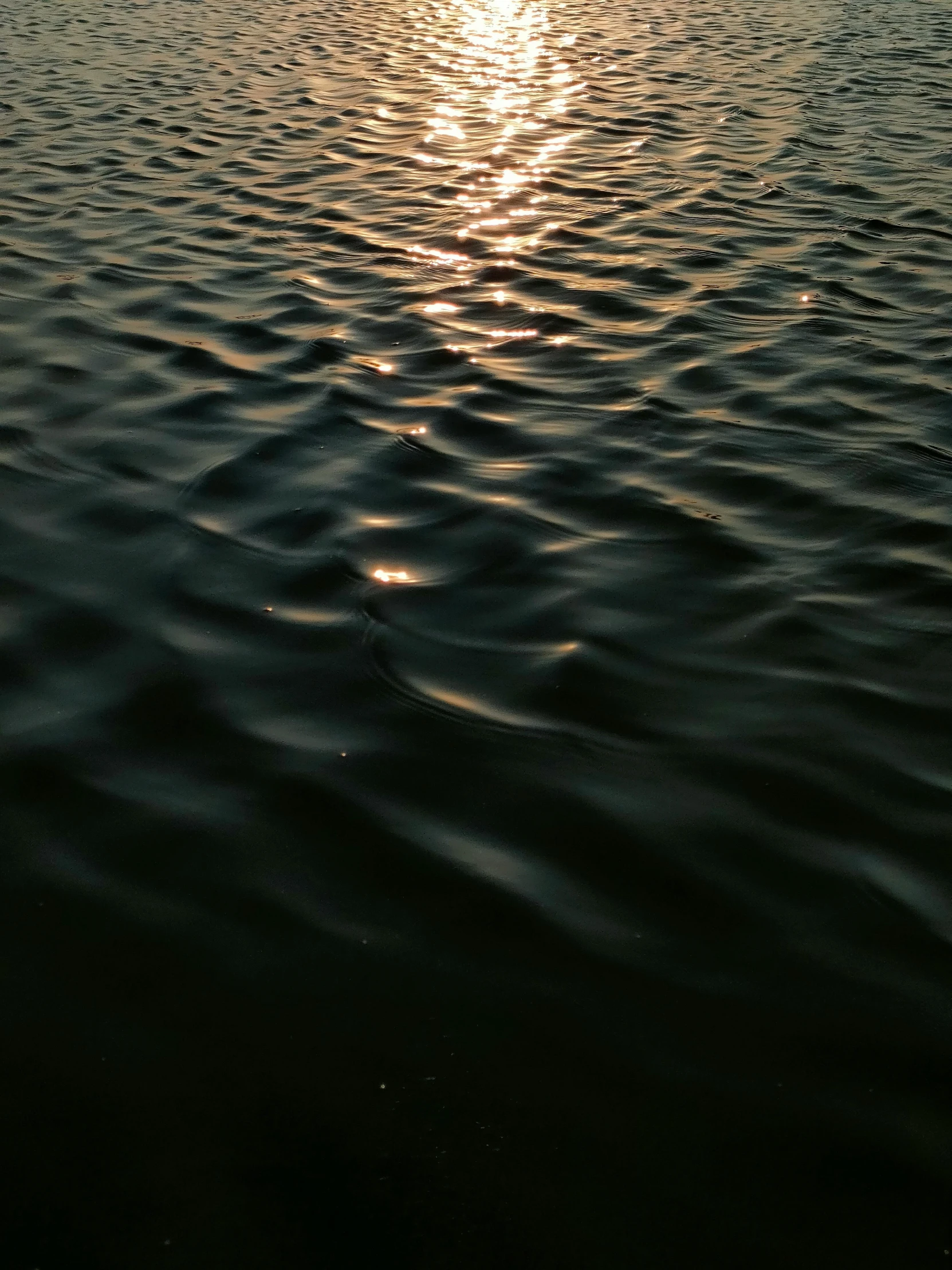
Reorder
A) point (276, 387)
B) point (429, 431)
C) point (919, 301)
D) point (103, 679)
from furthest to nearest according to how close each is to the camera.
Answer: point (919, 301), point (276, 387), point (429, 431), point (103, 679)

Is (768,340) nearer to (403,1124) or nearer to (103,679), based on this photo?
(103,679)

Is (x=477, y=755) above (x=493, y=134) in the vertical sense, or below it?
below

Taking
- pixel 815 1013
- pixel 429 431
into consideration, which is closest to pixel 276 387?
pixel 429 431

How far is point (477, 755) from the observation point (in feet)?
11.4

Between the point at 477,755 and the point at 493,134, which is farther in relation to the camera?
the point at 493,134

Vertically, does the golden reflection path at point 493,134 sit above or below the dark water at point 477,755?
above

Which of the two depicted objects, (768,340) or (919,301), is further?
(919,301)

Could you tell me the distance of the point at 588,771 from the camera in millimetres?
3406

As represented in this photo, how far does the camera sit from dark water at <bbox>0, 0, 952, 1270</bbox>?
2355 mm

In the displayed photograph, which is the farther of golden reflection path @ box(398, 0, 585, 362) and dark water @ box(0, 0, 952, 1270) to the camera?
golden reflection path @ box(398, 0, 585, 362)

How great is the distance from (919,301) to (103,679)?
5.50 metres

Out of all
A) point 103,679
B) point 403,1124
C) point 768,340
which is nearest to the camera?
point 403,1124

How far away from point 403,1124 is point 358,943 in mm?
491

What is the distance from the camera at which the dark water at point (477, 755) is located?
2.36 metres
